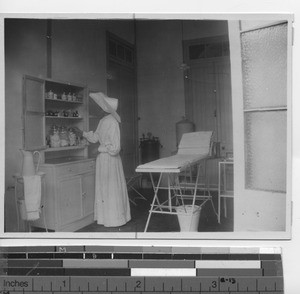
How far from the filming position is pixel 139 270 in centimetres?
136

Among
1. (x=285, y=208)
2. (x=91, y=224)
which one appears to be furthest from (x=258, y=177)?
(x=91, y=224)

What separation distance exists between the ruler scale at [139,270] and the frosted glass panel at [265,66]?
0.57 m

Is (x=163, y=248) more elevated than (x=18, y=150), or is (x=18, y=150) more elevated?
(x=18, y=150)

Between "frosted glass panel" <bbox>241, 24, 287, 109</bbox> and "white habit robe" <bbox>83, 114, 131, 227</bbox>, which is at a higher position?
"frosted glass panel" <bbox>241, 24, 287, 109</bbox>

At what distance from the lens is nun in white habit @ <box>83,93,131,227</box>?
4.45ft

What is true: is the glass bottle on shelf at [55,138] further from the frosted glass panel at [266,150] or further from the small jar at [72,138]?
the frosted glass panel at [266,150]

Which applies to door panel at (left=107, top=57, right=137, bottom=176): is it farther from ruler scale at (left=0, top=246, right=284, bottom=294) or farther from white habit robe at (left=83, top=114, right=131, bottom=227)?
ruler scale at (left=0, top=246, right=284, bottom=294)

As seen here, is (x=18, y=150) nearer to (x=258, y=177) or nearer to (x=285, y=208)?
(x=258, y=177)

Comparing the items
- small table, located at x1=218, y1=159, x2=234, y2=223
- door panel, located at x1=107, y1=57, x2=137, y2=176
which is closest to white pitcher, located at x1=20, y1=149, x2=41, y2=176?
door panel, located at x1=107, y1=57, x2=137, y2=176

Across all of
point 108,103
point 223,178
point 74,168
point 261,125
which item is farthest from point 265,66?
point 74,168

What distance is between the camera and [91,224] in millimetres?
1388

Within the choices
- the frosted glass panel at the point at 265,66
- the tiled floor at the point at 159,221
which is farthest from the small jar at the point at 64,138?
the frosted glass panel at the point at 265,66

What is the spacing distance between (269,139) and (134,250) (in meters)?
0.67

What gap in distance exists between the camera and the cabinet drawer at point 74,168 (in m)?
1.37
